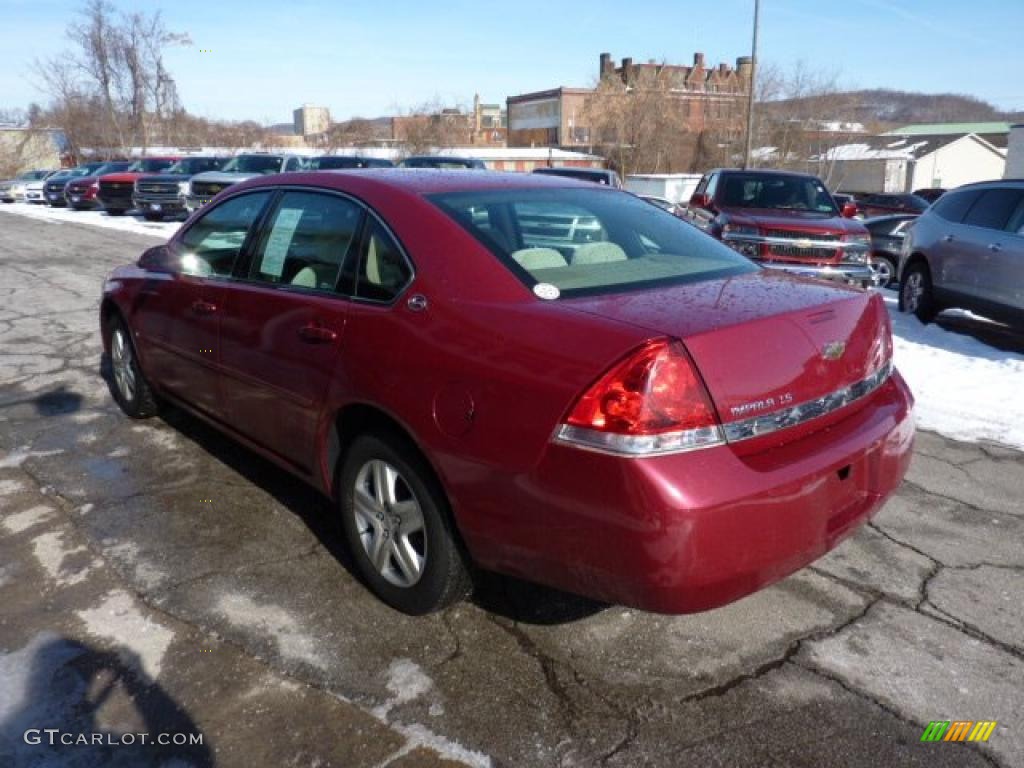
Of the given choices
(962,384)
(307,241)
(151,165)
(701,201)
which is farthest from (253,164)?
(307,241)

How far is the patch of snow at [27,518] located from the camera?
3877 mm

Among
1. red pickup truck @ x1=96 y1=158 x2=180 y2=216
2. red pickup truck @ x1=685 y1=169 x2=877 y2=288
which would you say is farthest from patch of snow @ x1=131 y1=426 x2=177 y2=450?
red pickup truck @ x1=96 y1=158 x2=180 y2=216

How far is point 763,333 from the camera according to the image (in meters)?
2.52

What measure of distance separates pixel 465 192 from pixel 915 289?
7.61 metres

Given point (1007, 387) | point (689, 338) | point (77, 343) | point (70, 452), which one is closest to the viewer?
point (689, 338)

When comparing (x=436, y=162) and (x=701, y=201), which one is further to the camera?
(x=436, y=162)

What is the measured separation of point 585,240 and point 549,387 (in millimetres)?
1105

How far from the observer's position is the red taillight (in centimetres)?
228

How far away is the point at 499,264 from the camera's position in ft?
9.20

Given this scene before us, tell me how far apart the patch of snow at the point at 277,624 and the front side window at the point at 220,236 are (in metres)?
1.64

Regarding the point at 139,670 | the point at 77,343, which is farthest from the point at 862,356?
the point at 77,343

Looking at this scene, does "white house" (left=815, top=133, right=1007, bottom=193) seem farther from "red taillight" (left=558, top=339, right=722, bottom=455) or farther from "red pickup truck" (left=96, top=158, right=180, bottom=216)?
"red taillight" (left=558, top=339, right=722, bottom=455)

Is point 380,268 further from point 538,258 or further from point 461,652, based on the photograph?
point 461,652

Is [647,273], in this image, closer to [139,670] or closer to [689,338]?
[689,338]
